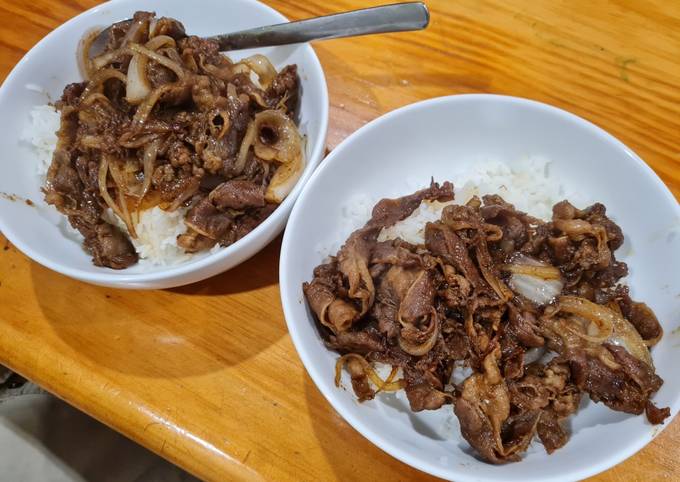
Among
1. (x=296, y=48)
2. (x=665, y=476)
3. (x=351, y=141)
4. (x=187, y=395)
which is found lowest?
(x=187, y=395)

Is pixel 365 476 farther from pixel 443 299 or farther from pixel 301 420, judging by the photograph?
pixel 443 299

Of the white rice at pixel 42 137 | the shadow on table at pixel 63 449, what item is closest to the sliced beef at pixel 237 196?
the white rice at pixel 42 137

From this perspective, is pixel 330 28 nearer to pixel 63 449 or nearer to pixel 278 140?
pixel 278 140

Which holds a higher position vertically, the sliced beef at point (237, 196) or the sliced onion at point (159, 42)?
the sliced onion at point (159, 42)

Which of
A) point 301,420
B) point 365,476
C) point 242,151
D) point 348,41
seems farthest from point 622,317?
point 348,41

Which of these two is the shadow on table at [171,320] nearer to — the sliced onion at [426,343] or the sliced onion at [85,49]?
the sliced onion at [426,343]

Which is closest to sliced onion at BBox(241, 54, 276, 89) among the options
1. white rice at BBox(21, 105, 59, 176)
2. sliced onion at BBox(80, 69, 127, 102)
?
sliced onion at BBox(80, 69, 127, 102)
